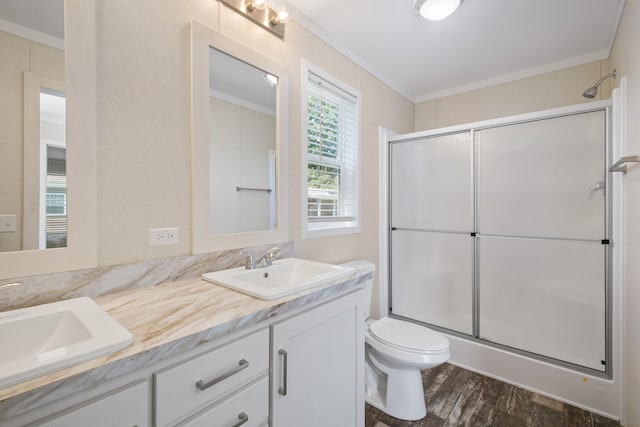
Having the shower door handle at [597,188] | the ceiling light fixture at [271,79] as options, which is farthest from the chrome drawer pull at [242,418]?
the shower door handle at [597,188]

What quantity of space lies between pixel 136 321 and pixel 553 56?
3.25 meters

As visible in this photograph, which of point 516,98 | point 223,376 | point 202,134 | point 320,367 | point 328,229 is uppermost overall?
point 516,98

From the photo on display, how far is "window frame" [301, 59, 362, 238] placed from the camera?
72.6 inches

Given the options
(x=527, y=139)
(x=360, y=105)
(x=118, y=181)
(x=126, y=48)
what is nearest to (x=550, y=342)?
(x=527, y=139)

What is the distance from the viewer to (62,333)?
825mm

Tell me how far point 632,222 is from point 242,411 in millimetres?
2040

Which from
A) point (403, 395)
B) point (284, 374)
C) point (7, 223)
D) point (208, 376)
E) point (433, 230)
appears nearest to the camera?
point (208, 376)

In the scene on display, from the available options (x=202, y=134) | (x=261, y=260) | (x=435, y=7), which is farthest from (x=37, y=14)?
(x=435, y=7)

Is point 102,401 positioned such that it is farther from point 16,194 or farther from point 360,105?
point 360,105

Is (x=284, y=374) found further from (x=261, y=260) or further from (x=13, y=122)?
(x=13, y=122)

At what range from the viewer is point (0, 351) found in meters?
0.75

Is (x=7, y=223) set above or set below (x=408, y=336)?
above

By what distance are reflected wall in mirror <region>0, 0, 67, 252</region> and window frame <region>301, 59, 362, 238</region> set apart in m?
1.16

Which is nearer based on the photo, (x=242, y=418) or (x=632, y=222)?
(x=242, y=418)
